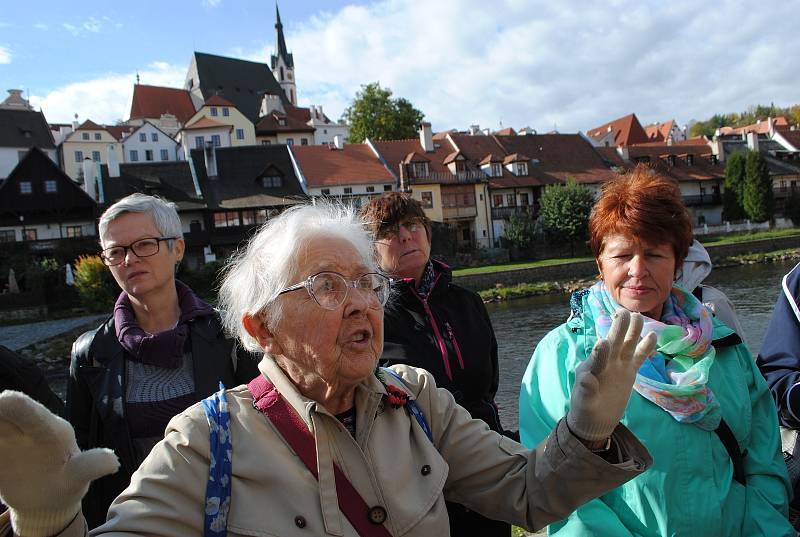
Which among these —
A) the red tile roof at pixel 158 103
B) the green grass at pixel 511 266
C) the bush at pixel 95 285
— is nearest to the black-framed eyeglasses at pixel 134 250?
the bush at pixel 95 285

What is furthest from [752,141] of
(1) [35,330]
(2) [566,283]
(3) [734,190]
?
(1) [35,330]

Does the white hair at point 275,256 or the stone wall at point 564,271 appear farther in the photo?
the stone wall at point 564,271

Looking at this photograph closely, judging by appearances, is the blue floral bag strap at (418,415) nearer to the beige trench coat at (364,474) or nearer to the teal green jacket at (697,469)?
the beige trench coat at (364,474)

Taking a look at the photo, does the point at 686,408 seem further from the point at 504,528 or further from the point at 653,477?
the point at 504,528

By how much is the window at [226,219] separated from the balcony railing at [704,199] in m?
35.9

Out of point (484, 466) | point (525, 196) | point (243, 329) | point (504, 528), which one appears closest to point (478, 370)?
point (504, 528)

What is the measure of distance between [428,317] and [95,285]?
88.0ft

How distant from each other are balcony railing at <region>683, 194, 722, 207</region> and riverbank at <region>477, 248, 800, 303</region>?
11783mm

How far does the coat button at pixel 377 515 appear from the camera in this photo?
1.68 meters

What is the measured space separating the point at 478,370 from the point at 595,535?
39.1 inches

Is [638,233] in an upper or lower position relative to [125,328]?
upper

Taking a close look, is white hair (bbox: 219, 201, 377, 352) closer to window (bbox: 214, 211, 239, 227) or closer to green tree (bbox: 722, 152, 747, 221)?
window (bbox: 214, 211, 239, 227)

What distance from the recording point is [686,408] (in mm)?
2240

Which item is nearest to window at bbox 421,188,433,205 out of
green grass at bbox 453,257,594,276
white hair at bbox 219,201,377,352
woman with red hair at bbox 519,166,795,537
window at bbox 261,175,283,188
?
green grass at bbox 453,257,594,276
